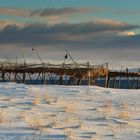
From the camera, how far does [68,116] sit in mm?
13383

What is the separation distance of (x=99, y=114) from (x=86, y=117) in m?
0.71

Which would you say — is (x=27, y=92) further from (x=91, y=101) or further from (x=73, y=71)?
(x=73, y=71)

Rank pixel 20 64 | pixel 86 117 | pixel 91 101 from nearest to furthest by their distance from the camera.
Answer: pixel 86 117 < pixel 91 101 < pixel 20 64

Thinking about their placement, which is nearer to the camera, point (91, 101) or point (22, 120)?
point (22, 120)

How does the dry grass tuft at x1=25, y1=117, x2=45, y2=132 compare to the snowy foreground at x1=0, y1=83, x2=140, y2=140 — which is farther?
the dry grass tuft at x1=25, y1=117, x2=45, y2=132

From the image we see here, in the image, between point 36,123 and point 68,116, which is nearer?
point 36,123

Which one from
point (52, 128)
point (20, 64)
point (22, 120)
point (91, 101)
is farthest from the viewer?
point (20, 64)

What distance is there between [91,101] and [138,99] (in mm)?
2656

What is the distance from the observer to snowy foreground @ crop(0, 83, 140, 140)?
10564 millimetres

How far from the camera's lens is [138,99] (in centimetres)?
1942

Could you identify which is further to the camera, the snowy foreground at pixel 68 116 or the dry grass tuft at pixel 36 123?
the dry grass tuft at pixel 36 123

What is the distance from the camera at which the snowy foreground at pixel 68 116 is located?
34.7ft

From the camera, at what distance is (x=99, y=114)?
46.2 feet

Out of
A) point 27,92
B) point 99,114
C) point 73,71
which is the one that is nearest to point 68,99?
point 27,92
